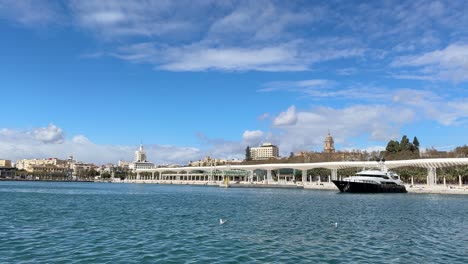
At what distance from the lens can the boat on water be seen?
10231cm

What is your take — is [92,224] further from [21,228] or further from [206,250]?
[206,250]

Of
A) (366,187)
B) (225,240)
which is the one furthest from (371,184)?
(225,240)

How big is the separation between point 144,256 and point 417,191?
10344cm

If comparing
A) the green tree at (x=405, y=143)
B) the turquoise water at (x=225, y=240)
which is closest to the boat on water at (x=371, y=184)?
the turquoise water at (x=225, y=240)

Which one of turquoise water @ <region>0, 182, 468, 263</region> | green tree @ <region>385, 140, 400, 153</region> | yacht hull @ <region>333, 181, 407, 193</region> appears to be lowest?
turquoise water @ <region>0, 182, 468, 263</region>

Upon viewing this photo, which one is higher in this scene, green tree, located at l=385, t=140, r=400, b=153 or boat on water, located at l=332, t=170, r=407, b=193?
green tree, located at l=385, t=140, r=400, b=153

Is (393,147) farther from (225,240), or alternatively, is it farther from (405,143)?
(225,240)

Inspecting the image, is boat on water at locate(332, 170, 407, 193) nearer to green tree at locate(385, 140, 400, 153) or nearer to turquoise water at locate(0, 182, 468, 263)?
turquoise water at locate(0, 182, 468, 263)

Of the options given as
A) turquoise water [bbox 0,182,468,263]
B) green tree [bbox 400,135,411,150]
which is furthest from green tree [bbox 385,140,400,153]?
turquoise water [bbox 0,182,468,263]

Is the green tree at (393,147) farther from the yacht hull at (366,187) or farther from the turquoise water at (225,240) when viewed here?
the turquoise water at (225,240)

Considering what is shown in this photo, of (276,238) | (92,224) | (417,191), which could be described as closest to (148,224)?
(92,224)

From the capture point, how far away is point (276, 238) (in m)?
28.3

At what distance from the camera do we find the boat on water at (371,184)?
336ft

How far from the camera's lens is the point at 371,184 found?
102m
